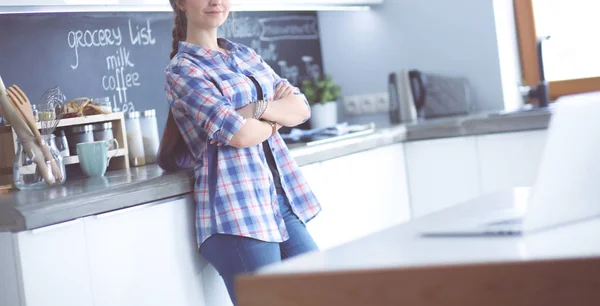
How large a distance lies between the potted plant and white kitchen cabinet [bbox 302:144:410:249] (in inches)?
19.3

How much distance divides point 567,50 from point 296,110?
196 cm

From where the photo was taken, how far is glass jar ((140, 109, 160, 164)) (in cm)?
303

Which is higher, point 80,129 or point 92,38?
point 92,38

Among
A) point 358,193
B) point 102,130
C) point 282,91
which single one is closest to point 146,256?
point 282,91

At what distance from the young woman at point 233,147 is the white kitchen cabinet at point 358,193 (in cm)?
48

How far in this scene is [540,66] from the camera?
3.85m

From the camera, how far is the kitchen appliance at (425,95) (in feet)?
12.9

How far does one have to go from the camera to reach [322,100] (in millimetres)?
4035

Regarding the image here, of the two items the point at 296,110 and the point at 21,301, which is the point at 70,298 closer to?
the point at 21,301

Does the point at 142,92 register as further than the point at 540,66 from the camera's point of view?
No

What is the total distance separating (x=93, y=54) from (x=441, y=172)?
145cm

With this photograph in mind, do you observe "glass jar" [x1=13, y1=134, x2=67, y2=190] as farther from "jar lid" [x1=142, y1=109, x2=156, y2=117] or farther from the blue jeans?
"jar lid" [x1=142, y1=109, x2=156, y2=117]

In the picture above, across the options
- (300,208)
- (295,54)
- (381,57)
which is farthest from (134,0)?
(381,57)

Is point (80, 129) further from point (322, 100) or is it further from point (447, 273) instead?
point (447, 273)
